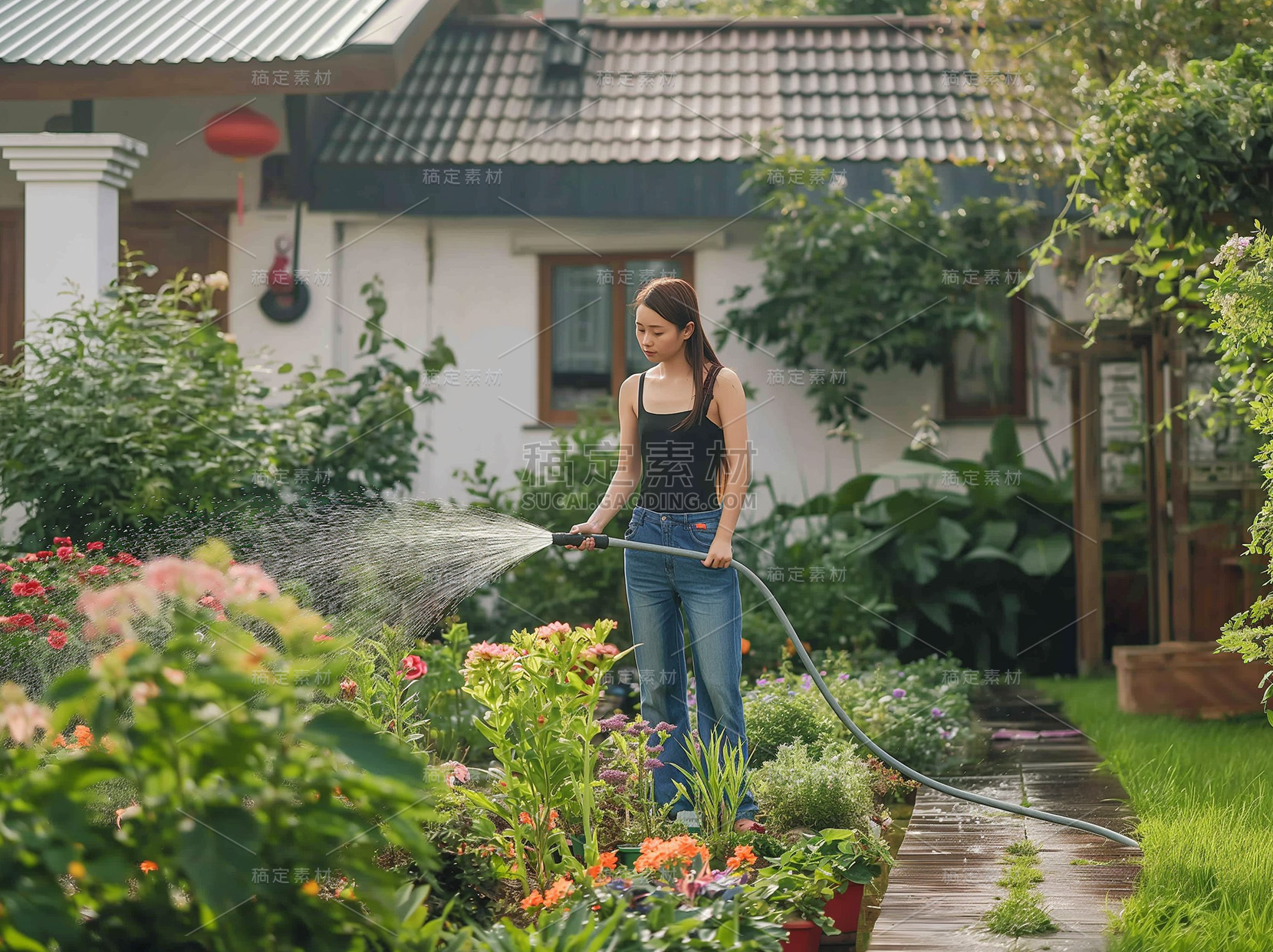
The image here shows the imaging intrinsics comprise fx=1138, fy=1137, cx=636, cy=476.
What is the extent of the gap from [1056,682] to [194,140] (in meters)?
6.83

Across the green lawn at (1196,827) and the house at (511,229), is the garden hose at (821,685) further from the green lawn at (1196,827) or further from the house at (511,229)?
the house at (511,229)

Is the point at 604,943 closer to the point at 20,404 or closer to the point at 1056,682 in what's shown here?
the point at 20,404

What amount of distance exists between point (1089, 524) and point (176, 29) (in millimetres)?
6568

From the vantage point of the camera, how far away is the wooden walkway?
9.80ft

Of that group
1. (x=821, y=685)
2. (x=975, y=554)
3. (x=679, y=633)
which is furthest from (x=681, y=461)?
(x=975, y=554)

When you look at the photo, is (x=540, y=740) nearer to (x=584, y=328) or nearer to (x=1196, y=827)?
(x=1196, y=827)

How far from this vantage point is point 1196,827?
362 cm

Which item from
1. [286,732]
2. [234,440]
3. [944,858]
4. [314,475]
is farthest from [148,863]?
[314,475]

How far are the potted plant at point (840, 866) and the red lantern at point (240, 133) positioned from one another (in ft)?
19.8

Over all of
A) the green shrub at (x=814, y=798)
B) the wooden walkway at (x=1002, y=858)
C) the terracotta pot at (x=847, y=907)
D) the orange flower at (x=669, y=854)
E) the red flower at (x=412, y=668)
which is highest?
the red flower at (x=412, y=668)

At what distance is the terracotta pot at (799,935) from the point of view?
9.25 ft

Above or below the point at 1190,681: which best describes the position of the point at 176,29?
above

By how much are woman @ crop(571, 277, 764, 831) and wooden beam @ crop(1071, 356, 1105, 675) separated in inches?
160

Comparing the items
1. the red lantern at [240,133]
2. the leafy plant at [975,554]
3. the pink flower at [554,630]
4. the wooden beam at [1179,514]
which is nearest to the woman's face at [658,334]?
the pink flower at [554,630]
